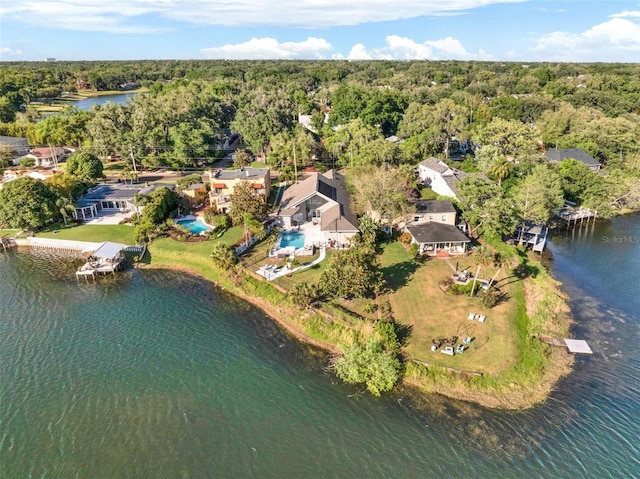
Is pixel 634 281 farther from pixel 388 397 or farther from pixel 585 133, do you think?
pixel 585 133

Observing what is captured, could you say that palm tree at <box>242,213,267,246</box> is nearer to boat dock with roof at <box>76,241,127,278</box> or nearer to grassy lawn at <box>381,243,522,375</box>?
boat dock with roof at <box>76,241,127,278</box>

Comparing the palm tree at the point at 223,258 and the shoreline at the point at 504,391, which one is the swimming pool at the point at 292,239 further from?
the shoreline at the point at 504,391

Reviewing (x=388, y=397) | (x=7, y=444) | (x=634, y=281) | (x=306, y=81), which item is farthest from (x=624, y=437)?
(x=306, y=81)

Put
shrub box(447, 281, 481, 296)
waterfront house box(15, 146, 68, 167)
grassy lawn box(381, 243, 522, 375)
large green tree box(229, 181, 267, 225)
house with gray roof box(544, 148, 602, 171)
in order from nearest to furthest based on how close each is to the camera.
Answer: grassy lawn box(381, 243, 522, 375) → shrub box(447, 281, 481, 296) → large green tree box(229, 181, 267, 225) → house with gray roof box(544, 148, 602, 171) → waterfront house box(15, 146, 68, 167)

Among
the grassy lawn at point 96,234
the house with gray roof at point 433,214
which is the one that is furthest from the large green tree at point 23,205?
the house with gray roof at point 433,214

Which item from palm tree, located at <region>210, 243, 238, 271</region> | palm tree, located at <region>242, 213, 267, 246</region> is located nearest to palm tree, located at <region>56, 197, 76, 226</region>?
palm tree, located at <region>242, 213, 267, 246</region>
